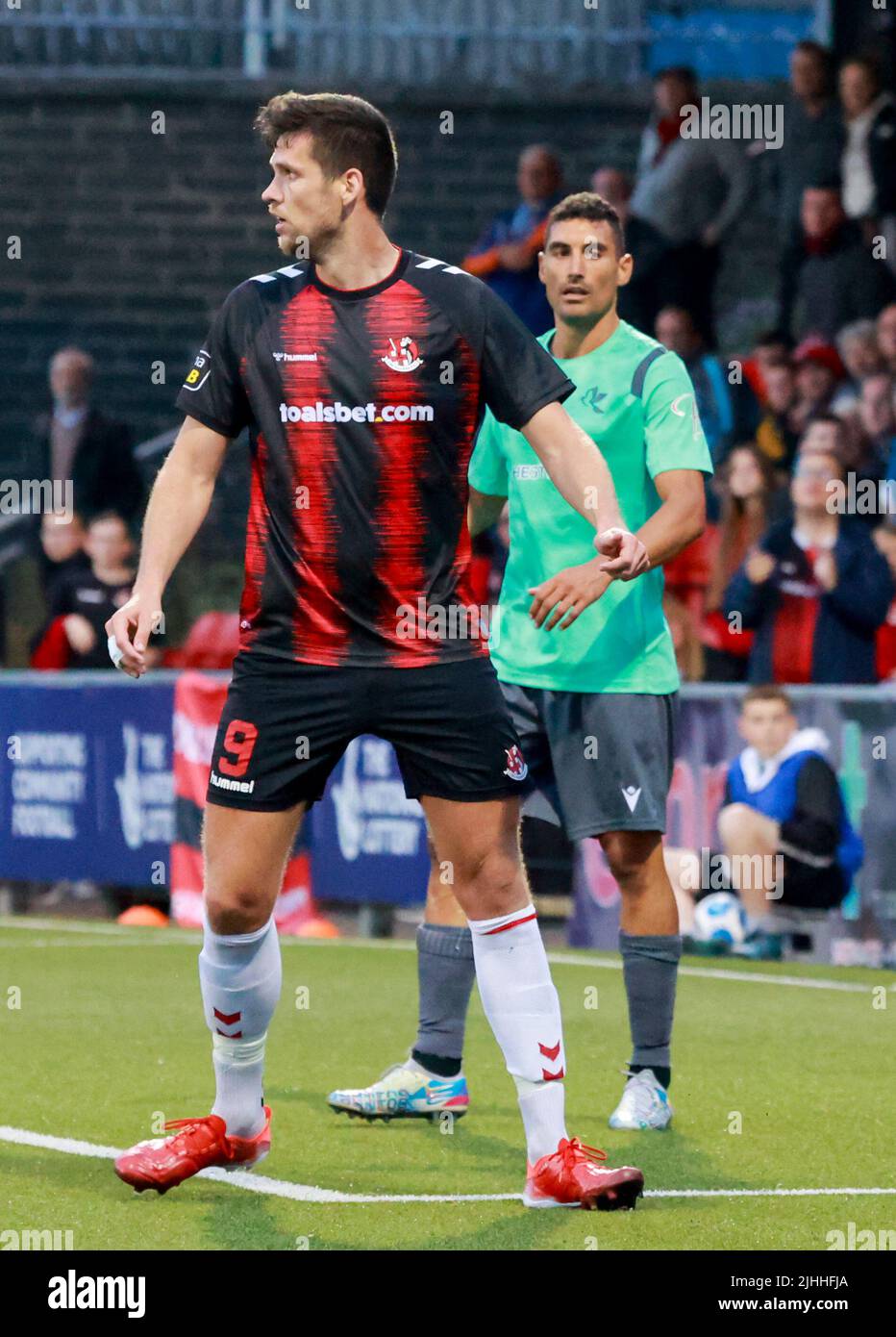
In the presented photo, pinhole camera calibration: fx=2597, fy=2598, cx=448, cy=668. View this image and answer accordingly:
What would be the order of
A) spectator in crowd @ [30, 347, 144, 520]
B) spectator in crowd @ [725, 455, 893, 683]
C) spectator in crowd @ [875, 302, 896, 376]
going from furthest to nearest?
spectator in crowd @ [30, 347, 144, 520] < spectator in crowd @ [875, 302, 896, 376] < spectator in crowd @ [725, 455, 893, 683]

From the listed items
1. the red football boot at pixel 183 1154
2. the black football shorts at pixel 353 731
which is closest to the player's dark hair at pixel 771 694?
the red football boot at pixel 183 1154

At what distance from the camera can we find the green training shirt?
280 inches

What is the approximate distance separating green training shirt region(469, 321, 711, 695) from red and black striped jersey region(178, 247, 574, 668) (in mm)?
1390

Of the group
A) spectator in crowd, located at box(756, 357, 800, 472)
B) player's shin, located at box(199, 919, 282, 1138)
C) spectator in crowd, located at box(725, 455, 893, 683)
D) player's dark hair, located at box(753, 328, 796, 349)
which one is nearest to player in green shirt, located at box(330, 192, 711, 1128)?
player's shin, located at box(199, 919, 282, 1138)

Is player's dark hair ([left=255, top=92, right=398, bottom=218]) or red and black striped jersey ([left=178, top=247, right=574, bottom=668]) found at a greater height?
player's dark hair ([left=255, top=92, right=398, bottom=218])

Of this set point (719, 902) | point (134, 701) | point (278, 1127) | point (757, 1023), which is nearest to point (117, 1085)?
point (278, 1127)

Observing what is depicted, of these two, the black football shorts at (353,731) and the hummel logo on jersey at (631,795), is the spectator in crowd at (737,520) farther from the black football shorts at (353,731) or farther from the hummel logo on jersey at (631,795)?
the black football shorts at (353,731)

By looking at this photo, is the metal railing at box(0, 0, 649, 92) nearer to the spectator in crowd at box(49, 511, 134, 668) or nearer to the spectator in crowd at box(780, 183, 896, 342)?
the spectator in crowd at box(780, 183, 896, 342)

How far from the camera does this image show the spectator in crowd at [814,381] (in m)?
14.7

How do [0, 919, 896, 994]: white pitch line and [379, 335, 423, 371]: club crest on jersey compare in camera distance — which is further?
[0, 919, 896, 994]: white pitch line

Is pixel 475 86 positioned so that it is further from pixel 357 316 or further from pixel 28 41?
pixel 357 316

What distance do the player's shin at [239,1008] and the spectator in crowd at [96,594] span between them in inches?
370

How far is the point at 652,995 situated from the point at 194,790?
20.4ft

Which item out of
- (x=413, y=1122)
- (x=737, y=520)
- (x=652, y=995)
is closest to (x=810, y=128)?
(x=737, y=520)
